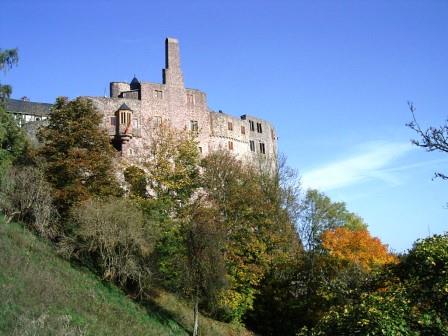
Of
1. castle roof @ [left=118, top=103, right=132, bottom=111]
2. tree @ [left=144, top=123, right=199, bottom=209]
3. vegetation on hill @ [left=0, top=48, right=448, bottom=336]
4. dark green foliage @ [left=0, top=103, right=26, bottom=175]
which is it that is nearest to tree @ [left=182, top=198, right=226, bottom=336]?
vegetation on hill @ [left=0, top=48, right=448, bottom=336]

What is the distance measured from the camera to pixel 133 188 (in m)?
36.2

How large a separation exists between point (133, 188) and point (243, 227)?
7801 millimetres

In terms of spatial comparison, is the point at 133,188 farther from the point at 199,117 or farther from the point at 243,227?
the point at 199,117

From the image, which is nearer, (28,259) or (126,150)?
(28,259)

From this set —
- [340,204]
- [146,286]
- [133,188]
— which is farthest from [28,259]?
[340,204]

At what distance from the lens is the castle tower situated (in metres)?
54.5

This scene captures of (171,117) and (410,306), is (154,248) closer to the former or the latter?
(410,306)

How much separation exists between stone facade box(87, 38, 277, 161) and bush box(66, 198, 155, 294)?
16.9 metres

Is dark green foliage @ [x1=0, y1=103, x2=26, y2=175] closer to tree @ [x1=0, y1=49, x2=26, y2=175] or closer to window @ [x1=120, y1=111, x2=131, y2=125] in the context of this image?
tree @ [x1=0, y1=49, x2=26, y2=175]

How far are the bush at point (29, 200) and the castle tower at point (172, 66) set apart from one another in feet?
86.9

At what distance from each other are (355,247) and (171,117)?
2371cm

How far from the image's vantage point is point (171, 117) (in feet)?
176

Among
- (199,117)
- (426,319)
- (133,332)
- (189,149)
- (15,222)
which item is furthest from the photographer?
(199,117)

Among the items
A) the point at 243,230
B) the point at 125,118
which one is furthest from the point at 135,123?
the point at 243,230
